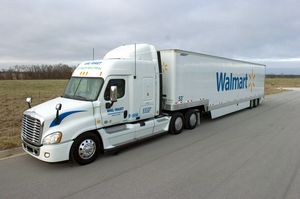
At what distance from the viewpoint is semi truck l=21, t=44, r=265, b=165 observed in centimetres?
561

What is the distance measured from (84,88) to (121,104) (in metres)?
1.11

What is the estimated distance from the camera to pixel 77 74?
723 cm

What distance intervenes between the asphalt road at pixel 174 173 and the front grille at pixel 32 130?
0.62 meters

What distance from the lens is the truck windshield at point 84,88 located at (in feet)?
20.9

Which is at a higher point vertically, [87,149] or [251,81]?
[251,81]

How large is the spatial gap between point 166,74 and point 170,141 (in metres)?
2.37

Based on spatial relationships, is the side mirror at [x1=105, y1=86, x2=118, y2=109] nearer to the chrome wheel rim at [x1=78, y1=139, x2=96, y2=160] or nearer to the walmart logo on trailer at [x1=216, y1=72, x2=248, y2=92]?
the chrome wheel rim at [x1=78, y1=139, x2=96, y2=160]

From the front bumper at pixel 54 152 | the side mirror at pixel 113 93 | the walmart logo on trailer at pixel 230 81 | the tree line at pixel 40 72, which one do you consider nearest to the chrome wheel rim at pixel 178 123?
the side mirror at pixel 113 93

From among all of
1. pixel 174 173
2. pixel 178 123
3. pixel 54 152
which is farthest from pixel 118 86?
pixel 178 123

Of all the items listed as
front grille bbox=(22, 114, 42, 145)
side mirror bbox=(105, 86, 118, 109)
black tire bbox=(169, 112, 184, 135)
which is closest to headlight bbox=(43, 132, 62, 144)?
front grille bbox=(22, 114, 42, 145)

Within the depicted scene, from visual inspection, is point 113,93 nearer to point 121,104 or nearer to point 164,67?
point 121,104

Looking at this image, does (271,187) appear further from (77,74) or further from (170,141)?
(77,74)

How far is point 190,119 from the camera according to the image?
31.8 ft

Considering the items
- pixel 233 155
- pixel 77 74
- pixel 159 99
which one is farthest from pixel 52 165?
pixel 233 155
